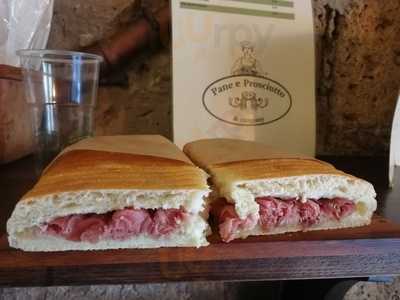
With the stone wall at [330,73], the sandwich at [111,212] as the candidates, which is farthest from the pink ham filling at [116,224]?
the stone wall at [330,73]

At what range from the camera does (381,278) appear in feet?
1.66

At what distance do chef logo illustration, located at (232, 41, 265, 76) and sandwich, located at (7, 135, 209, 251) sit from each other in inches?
15.5

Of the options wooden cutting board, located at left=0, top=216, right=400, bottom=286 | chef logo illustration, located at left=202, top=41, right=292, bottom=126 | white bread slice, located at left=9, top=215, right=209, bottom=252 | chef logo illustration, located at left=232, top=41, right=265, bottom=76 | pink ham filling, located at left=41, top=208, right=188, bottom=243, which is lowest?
wooden cutting board, located at left=0, top=216, right=400, bottom=286

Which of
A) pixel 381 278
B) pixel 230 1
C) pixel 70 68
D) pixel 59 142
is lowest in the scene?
pixel 381 278

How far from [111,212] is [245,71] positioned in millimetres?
461

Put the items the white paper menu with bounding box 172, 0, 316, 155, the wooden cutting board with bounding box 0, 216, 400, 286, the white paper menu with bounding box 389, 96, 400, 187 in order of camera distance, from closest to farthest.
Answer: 1. the wooden cutting board with bounding box 0, 216, 400, 286
2. the white paper menu with bounding box 389, 96, 400, 187
3. the white paper menu with bounding box 172, 0, 316, 155

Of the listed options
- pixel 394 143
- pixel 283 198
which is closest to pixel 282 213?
pixel 283 198

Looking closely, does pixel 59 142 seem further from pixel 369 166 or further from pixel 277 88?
pixel 369 166

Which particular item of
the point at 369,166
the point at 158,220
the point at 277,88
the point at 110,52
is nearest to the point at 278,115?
the point at 277,88

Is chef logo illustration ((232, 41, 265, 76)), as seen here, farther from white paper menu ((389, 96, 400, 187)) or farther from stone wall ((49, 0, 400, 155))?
white paper menu ((389, 96, 400, 187))

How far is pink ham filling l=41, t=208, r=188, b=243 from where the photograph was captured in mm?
441

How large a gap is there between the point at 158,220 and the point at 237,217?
3.3 inches

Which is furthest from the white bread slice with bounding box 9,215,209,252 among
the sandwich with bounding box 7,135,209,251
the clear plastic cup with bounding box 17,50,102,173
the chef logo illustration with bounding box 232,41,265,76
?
the chef logo illustration with bounding box 232,41,265,76

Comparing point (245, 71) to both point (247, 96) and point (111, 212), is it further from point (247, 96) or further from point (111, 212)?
point (111, 212)
